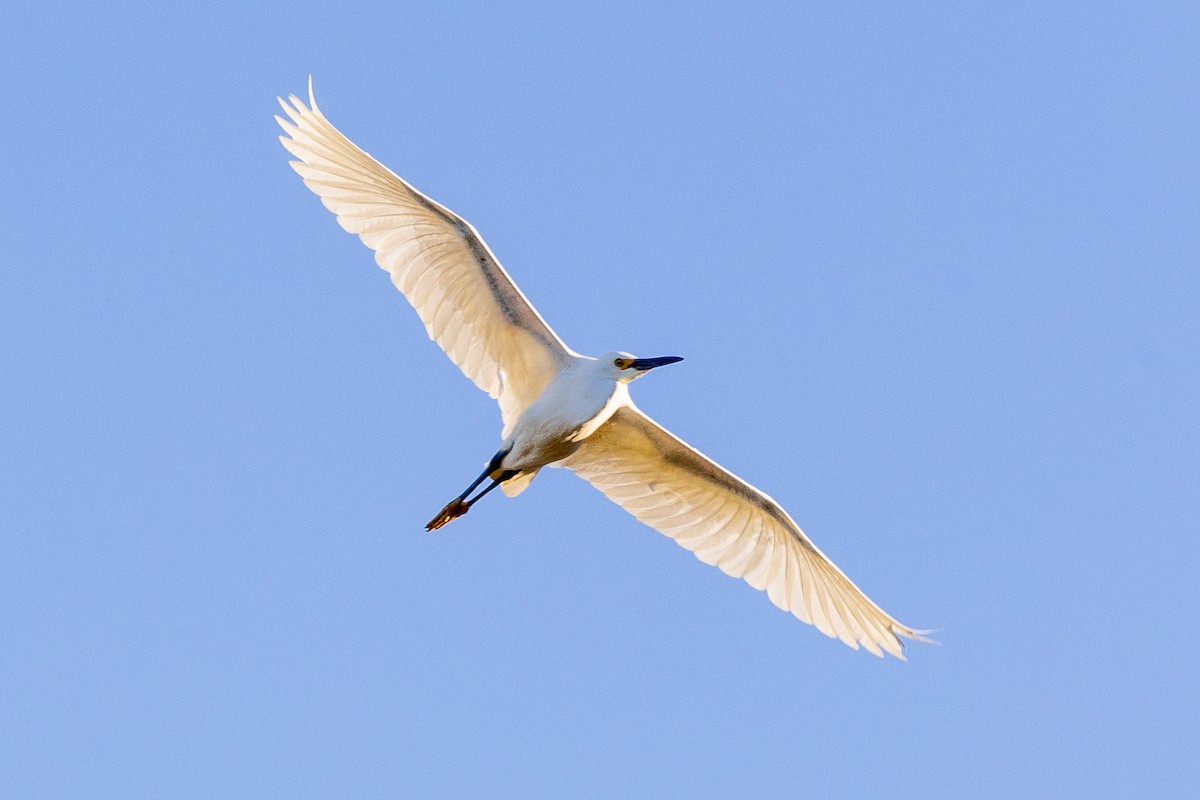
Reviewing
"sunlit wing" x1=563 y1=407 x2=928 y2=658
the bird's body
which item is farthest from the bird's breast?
"sunlit wing" x1=563 y1=407 x2=928 y2=658

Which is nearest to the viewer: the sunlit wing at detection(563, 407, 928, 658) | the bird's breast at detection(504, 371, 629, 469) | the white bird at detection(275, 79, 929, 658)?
the bird's breast at detection(504, 371, 629, 469)

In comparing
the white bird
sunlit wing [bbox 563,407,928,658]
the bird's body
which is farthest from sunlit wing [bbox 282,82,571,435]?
sunlit wing [bbox 563,407,928,658]

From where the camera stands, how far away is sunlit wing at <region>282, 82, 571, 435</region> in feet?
60.0

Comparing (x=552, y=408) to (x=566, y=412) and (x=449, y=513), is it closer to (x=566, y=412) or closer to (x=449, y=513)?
(x=566, y=412)

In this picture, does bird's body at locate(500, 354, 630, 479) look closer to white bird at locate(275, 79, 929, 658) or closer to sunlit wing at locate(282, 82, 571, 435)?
white bird at locate(275, 79, 929, 658)

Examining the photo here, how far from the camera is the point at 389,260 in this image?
18406 mm

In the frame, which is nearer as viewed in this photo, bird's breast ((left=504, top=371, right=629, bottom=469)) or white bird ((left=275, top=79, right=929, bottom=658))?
bird's breast ((left=504, top=371, right=629, bottom=469))

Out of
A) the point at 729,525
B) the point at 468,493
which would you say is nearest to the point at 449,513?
the point at 468,493

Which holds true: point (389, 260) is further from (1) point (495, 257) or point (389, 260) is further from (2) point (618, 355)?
(2) point (618, 355)

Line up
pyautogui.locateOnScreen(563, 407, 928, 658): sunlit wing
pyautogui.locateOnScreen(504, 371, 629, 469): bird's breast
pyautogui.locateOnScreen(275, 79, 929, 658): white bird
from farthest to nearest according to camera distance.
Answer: pyautogui.locateOnScreen(563, 407, 928, 658): sunlit wing
pyautogui.locateOnScreen(275, 79, 929, 658): white bird
pyautogui.locateOnScreen(504, 371, 629, 469): bird's breast

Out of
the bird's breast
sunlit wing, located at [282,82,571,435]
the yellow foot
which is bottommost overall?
the yellow foot

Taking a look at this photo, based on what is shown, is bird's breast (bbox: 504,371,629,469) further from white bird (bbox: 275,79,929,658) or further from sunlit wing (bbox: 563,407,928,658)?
sunlit wing (bbox: 563,407,928,658)

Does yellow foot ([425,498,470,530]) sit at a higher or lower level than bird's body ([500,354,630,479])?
lower

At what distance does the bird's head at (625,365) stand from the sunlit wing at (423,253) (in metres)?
0.48
